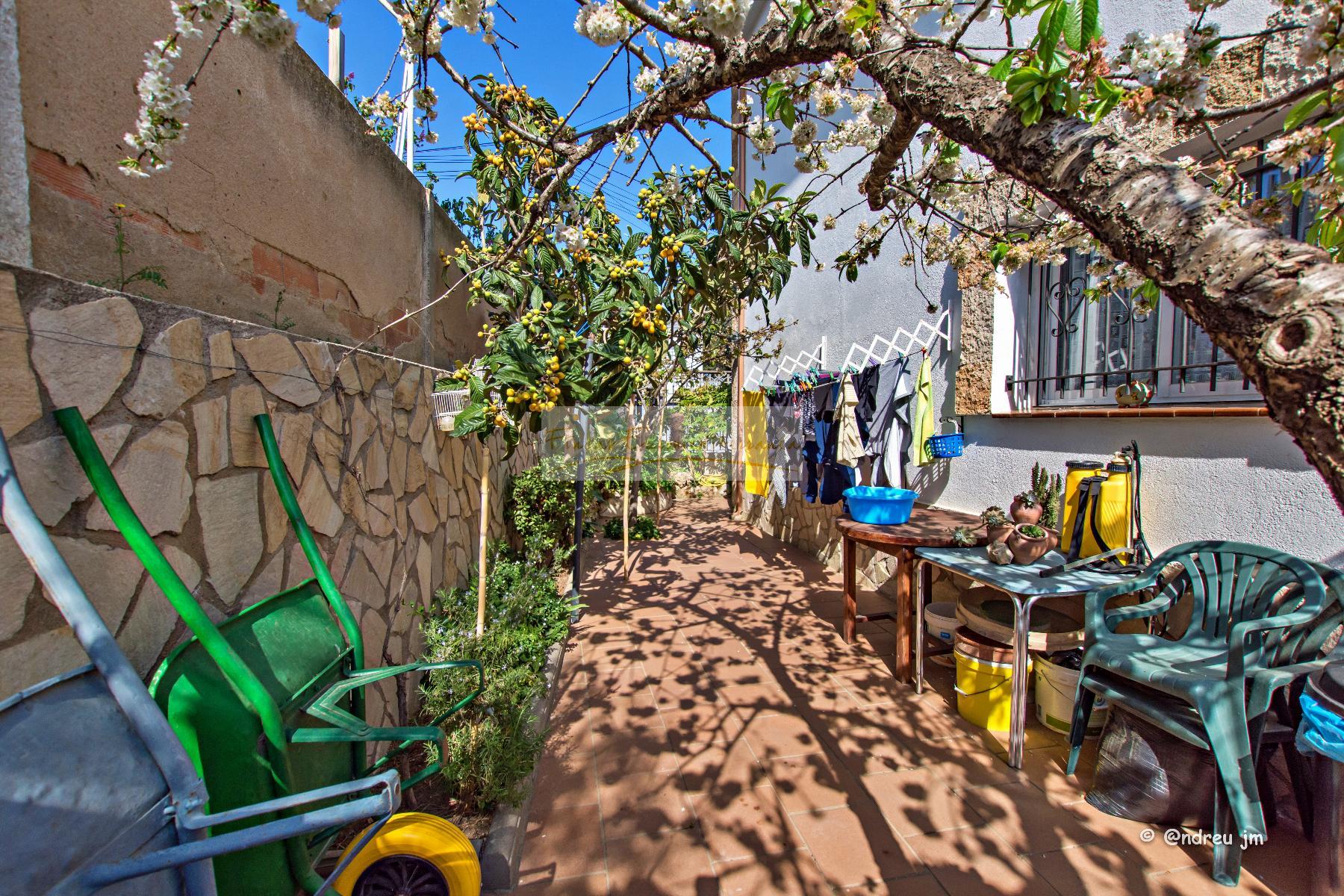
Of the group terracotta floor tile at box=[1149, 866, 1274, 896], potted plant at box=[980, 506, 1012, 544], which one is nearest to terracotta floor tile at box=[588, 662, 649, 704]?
potted plant at box=[980, 506, 1012, 544]

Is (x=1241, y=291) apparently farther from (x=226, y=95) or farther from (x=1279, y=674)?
(x=226, y=95)

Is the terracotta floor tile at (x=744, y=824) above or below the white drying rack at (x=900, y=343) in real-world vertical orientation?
below

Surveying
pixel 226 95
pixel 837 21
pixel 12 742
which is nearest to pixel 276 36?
pixel 226 95

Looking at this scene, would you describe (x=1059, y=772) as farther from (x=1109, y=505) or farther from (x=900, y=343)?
(x=900, y=343)

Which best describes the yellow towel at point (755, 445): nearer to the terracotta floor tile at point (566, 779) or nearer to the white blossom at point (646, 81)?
the white blossom at point (646, 81)

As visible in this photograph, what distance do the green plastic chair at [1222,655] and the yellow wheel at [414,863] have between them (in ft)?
8.12

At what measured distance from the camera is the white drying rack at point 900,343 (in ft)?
14.6

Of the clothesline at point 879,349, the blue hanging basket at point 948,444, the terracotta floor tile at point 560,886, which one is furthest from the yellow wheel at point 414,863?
the clothesline at point 879,349

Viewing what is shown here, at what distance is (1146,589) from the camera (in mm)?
2854

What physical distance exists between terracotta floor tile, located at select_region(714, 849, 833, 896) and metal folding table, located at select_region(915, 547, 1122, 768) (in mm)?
1189

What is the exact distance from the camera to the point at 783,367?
7.96 metres

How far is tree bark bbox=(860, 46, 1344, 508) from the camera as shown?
69 centimetres

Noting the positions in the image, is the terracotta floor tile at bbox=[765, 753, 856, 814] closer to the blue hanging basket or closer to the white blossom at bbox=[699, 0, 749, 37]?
the blue hanging basket

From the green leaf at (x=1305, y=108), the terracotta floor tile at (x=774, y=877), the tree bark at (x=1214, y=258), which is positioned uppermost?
the green leaf at (x=1305, y=108)
